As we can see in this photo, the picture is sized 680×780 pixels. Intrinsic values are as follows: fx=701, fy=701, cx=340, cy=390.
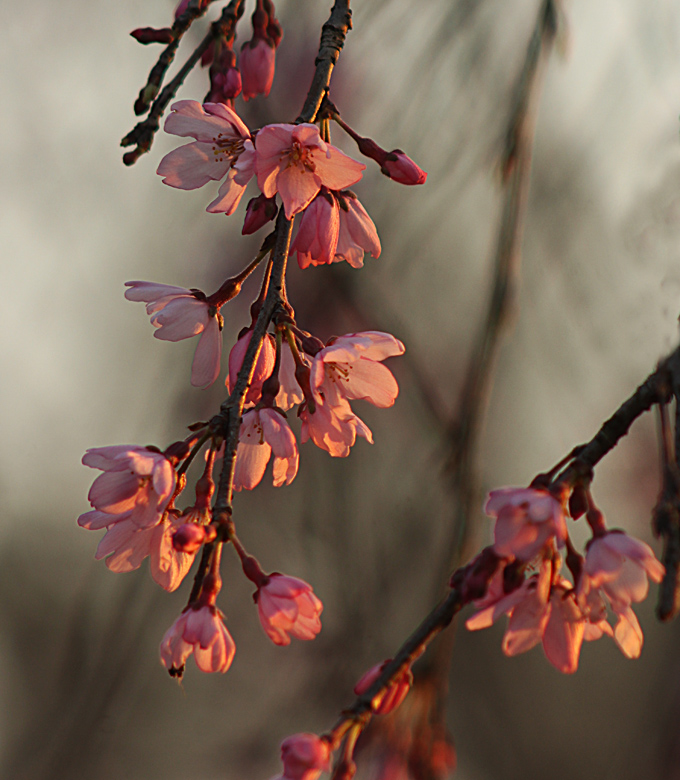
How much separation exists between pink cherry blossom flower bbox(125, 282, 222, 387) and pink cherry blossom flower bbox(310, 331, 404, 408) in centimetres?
10

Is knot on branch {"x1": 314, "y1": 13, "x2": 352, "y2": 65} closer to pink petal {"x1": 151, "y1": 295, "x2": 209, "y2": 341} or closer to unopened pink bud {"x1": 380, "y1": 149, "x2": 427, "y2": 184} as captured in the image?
unopened pink bud {"x1": 380, "y1": 149, "x2": 427, "y2": 184}

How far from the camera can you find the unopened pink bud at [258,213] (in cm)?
52

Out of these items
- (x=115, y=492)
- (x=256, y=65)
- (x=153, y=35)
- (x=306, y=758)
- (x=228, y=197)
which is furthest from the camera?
(x=256, y=65)

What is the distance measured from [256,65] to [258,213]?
45 centimetres

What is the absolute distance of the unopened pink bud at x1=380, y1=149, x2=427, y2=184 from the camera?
0.58 meters

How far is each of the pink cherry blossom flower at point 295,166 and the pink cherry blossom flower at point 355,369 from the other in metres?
0.10

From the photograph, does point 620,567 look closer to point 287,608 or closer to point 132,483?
point 287,608

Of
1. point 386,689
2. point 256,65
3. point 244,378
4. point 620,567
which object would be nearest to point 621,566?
point 620,567

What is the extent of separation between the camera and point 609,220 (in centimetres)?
136

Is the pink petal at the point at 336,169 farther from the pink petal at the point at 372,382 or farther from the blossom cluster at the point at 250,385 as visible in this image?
the pink petal at the point at 372,382

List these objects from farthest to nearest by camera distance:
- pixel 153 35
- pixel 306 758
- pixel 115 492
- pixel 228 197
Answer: pixel 153 35
pixel 228 197
pixel 115 492
pixel 306 758

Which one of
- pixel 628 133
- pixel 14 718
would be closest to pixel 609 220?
pixel 628 133

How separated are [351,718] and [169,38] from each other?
0.63m

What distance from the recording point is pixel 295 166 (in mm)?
526
